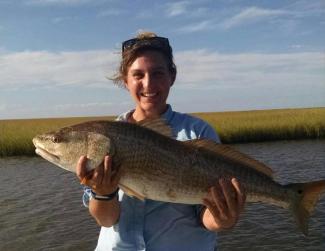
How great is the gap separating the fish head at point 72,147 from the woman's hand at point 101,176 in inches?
1.9

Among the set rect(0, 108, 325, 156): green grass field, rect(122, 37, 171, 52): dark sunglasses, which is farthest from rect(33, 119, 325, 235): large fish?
rect(0, 108, 325, 156): green grass field

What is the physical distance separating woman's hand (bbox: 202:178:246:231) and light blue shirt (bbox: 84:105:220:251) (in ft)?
0.36

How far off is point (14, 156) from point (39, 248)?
49.0 ft

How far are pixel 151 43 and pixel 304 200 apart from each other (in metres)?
1.78

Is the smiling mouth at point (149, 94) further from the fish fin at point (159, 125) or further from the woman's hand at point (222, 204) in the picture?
the woman's hand at point (222, 204)

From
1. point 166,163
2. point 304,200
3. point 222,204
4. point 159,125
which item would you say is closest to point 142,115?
point 159,125

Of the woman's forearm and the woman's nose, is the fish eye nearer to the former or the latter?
the woman's forearm

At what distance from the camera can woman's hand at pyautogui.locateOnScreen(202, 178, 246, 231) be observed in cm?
319

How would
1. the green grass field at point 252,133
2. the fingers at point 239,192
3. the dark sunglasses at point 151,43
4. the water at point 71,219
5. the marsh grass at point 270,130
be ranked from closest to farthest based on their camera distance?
1. the fingers at point 239,192
2. the dark sunglasses at point 151,43
3. the water at point 71,219
4. the green grass field at point 252,133
5. the marsh grass at point 270,130

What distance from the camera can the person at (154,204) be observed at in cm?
315

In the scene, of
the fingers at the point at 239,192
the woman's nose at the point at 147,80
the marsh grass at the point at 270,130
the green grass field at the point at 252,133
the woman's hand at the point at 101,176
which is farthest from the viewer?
the marsh grass at the point at 270,130

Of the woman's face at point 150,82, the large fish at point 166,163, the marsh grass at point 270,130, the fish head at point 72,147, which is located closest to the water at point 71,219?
the marsh grass at point 270,130

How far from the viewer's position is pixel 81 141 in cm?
337

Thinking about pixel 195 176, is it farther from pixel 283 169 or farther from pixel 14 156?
pixel 14 156
